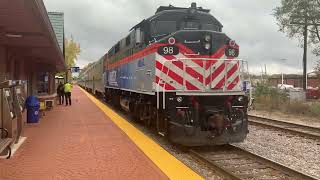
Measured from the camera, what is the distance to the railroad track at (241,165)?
8.00m

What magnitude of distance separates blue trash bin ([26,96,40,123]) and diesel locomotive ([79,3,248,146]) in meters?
5.14

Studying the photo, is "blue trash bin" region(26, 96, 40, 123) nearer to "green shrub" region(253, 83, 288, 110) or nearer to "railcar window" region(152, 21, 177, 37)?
"railcar window" region(152, 21, 177, 37)

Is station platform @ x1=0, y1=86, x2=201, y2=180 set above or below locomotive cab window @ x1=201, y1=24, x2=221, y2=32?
below

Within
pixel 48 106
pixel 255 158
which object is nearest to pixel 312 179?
pixel 255 158

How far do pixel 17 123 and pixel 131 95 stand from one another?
6.23 m

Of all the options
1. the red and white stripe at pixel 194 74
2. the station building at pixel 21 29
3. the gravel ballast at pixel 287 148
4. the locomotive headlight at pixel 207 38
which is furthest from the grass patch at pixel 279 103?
the station building at pixel 21 29

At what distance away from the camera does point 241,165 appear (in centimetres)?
905

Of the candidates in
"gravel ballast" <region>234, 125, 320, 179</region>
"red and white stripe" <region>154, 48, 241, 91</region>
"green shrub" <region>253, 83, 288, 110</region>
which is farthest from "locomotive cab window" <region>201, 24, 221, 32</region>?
"green shrub" <region>253, 83, 288, 110</region>

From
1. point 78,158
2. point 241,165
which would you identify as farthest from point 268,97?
point 78,158

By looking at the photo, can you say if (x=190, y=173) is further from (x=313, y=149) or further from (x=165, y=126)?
(x=313, y=149)

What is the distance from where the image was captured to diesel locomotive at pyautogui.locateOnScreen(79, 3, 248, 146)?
10195 millimetres

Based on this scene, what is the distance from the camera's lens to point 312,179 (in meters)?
7.56

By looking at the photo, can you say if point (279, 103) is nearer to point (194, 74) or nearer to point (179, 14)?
point (179, 14)

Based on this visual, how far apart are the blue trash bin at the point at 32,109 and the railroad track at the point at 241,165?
6.99 meters
